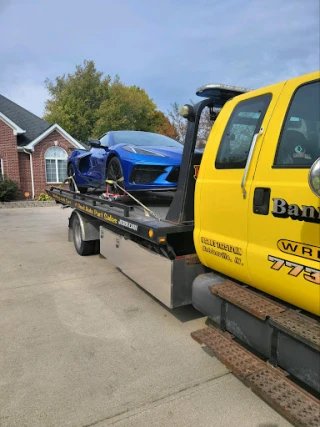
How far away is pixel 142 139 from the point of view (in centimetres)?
552

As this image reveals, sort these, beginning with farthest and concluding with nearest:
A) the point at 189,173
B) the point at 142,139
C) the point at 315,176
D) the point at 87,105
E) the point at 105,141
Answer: the point at 87,105 → the point at 105,141 → the point at 142,139 → the point at 189,173 → the point at 315,176

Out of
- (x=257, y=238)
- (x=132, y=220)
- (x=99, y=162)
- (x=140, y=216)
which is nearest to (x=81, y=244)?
(x=99, y=162)

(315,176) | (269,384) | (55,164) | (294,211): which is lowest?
(269,384)

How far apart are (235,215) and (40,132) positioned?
70.0 feet

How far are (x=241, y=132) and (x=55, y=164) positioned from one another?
20.1 metres

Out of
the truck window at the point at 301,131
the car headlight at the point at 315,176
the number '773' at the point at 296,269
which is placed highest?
the truck window at the point at 301,131

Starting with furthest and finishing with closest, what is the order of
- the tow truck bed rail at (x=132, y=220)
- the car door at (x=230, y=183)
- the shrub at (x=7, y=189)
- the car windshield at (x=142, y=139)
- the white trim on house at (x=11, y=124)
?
the white trim on house at (x=11, y=124) < the shrub at (x=7, y=189) < the car windshield at (x=142, y=139) < the tow truck bed rail at (x=132, y=220) < the car door at (x=230, y=183)

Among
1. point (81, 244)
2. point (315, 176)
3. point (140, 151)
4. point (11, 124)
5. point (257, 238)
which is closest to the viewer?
point (315, 176)

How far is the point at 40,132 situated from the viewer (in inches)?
850

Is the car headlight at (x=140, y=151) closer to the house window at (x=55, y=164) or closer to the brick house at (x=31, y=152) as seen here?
the brick house at (x=31, y=152)

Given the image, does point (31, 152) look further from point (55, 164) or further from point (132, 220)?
point (132, 220)

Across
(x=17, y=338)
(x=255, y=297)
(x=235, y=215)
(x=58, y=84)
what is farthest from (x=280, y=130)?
(x=58, y=84)

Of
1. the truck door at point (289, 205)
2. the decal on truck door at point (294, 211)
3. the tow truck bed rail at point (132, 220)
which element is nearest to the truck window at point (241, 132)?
the truck door at point (289, 205)

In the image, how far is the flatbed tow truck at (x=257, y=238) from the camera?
2143mm
